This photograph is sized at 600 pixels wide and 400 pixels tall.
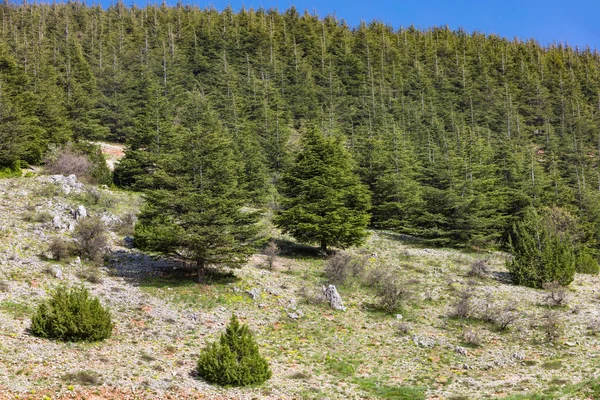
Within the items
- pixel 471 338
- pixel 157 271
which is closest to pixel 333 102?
pixel 157 271

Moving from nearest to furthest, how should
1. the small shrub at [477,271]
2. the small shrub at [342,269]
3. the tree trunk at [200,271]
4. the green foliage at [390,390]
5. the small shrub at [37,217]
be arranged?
1. the green foliage at [390,390]
2. the tree trunk at [200,271]
3. the small shrub at [342,269]
4. the small shrub at [37,217]
5. the small shrub at [477,271]

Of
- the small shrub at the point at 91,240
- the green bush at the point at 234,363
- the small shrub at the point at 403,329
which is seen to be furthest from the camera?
the small shrub at the point at 91,240

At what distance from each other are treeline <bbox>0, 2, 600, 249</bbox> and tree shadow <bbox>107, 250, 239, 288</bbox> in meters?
4.61

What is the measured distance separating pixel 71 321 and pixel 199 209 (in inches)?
300

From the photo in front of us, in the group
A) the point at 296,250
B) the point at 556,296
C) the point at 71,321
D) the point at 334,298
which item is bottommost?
the point at 556,296

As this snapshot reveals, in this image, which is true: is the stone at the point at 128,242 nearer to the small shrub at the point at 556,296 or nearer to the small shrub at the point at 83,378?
the small shrub at the point at 83,378

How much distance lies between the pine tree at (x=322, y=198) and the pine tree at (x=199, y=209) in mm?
6243

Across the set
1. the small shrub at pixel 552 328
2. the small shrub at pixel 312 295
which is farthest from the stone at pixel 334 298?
the small shrub at pixel 552 328

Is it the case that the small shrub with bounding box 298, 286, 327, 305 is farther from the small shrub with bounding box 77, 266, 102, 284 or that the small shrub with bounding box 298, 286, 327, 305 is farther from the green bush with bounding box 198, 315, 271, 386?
the small shrub with bounding box 77, 266, 102, 284

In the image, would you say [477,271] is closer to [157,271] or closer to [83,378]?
[157,271]

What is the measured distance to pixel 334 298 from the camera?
19672mm

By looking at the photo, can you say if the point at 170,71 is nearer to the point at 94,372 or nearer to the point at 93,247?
the point at 93,247

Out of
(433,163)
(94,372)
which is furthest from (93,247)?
(433,163)

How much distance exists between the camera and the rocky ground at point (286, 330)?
11797 millimetres
